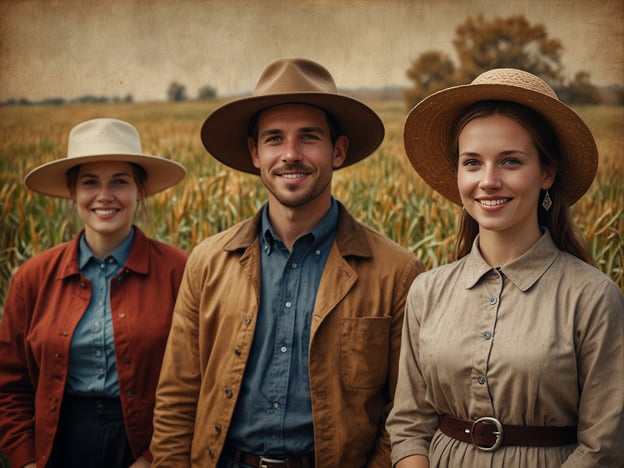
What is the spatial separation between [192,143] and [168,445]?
10.9ft

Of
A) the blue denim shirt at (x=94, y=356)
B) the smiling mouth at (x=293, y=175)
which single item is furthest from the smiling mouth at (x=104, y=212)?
the smiling mouth at (x=293, y=175)

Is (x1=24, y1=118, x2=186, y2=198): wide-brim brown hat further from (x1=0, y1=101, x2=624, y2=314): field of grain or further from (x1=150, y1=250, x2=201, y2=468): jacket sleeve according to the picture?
(x1=0, y1=101, x2=624, y2=314): field of grain

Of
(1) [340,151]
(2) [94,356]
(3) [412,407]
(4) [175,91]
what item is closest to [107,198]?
(2) [94,356]

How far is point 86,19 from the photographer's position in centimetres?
507

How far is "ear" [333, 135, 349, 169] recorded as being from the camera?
2.90 m

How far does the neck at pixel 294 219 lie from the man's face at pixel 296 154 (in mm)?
16

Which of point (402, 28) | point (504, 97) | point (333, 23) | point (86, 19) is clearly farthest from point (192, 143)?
point (504, 97)

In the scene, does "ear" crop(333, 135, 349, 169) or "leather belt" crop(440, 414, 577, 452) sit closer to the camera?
"leather belt" crop(440, 414, 577, 452)

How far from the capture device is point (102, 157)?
312cm

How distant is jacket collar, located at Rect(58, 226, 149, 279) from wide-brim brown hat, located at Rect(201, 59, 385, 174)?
0.53 m

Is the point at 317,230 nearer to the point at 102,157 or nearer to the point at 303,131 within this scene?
the point at 303,131

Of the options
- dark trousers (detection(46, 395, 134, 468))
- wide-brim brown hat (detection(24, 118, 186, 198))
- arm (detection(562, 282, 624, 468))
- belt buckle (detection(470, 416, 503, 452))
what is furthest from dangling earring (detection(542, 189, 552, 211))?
dark trousers (detection(46, 395, 134, 468))

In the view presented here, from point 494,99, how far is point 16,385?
2.36 metres

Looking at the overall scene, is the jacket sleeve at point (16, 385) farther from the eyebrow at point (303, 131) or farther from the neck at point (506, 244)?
the neck at point (506, 244)
